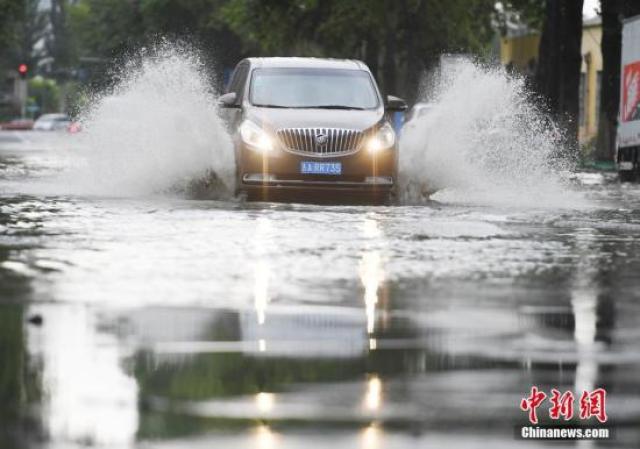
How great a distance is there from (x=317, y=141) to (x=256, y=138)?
2.39 ft

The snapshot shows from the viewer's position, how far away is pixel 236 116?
23.3 meters

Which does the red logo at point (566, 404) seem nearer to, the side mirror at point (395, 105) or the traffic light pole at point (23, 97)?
the side mirror at point (395, 105)

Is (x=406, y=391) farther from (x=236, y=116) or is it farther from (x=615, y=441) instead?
(x=236, y=116)

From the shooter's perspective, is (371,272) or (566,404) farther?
(371,272)

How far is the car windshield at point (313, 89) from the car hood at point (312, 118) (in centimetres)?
31

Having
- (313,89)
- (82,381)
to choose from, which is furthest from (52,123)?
(82,381)

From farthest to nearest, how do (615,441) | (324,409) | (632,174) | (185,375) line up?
(632,174)
(185,375)
(324,409)
(615,441)

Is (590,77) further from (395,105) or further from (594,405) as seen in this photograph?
(594,405)

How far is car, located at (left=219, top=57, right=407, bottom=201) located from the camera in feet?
72.7

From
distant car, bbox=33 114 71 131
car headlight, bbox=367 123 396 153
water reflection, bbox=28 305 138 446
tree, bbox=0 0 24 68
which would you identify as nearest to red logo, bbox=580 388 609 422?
water reflection, bbox=28 305 138 446

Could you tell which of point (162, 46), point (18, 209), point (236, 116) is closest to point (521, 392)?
point (18, 209)

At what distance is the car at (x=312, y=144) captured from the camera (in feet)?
72.7

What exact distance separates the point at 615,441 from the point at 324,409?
1.17 m

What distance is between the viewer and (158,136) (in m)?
25.0
